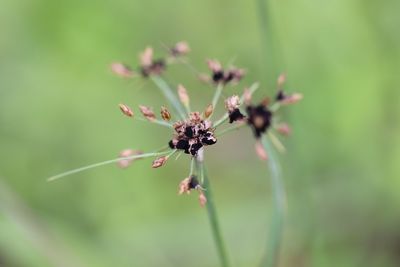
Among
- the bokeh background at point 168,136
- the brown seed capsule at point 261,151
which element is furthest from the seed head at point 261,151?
the bokeh background at point 168,136

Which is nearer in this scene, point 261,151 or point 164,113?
point 164,113

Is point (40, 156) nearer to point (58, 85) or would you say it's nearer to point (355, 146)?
point (58, 85)

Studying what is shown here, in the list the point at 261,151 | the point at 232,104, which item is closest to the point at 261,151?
the point at 261,151

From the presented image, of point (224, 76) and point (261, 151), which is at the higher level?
point (224, 76)

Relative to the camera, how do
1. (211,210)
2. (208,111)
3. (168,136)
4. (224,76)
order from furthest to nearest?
(168,136) → (224,76) → (211,210) → (208,111)

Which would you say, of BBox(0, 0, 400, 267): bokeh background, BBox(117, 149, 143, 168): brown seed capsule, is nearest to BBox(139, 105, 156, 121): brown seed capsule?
BBox(117, 149, 143, 168): brown seed capsule

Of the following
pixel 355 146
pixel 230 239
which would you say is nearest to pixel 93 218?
pixel 230 239

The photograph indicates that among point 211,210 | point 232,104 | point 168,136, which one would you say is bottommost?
point 211,210

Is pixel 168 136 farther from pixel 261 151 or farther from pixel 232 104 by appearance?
pixel 232 104
